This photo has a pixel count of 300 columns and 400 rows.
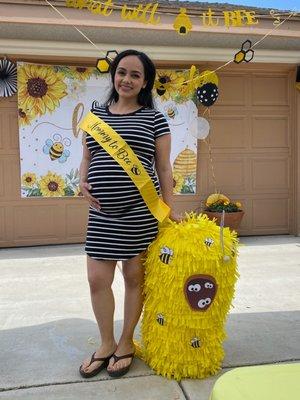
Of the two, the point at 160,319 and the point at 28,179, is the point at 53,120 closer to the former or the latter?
the point at 28,179

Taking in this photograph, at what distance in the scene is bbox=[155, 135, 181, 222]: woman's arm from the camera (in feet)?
8.43

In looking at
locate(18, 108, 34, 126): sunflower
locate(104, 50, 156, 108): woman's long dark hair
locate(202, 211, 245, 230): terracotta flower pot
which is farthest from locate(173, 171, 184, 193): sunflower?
locate(104, 50, 156, 108): woman's long dark hair

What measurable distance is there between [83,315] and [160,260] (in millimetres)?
1359

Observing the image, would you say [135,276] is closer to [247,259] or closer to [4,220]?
[247,259]

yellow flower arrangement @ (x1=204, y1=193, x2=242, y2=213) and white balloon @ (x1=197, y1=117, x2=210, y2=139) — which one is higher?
white balloon @ (x1=197, y1=117, x2=210, y2=139)

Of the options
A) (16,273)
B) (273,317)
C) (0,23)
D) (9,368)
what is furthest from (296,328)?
(0,23)

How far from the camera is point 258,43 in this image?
229 inches

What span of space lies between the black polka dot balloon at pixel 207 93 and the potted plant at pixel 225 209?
128 cm

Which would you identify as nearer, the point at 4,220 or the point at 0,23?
the point at 0,23

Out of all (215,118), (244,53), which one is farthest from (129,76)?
(215,118)

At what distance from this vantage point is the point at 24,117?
5.88 meters

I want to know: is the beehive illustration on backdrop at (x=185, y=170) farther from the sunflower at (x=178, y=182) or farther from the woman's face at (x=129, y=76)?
the woman's face at (x=129, y=76)

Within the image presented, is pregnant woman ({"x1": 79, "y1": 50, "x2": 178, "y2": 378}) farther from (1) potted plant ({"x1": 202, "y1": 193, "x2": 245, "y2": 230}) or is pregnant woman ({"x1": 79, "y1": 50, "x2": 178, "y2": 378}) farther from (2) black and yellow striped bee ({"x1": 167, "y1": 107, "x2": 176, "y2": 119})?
(2) black and yellow striped bee ({"x1": 167, "y1": 107, "x2": 176, "y2": 119})

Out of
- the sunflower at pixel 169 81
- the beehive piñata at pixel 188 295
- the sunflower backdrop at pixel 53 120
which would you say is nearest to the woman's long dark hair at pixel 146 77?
the beehive piñata at pixel 188 295
